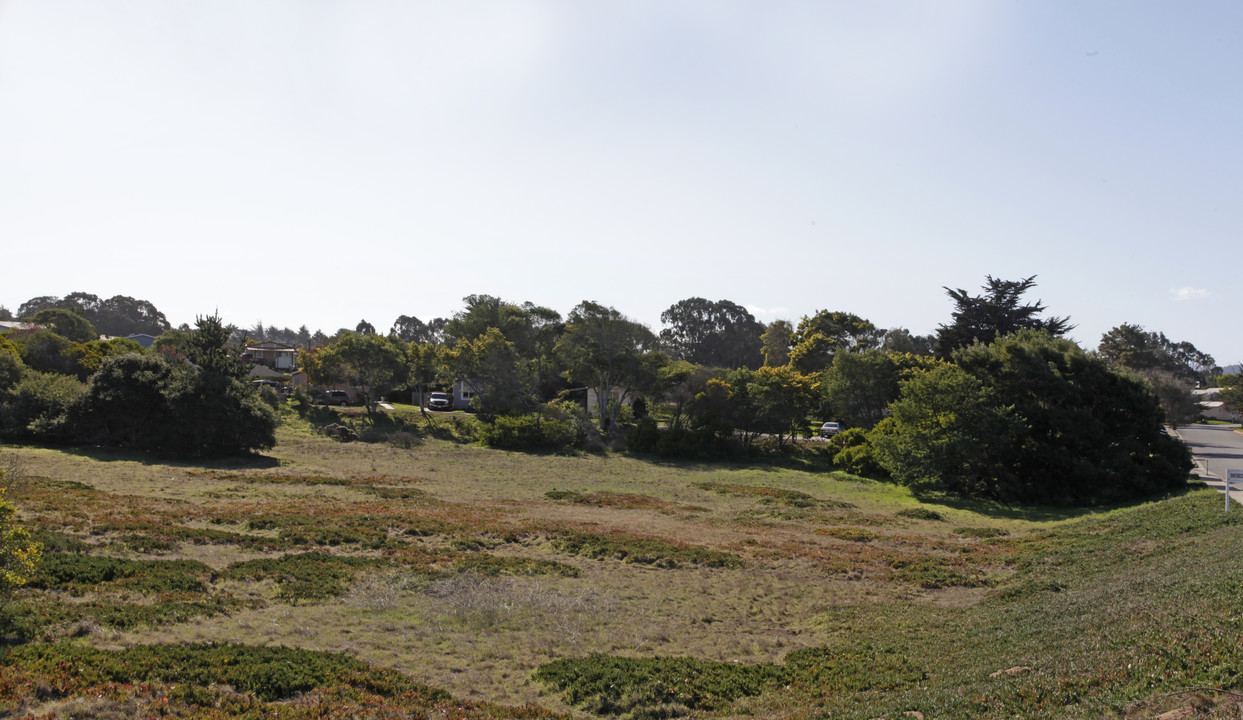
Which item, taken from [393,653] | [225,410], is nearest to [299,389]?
[225,410]

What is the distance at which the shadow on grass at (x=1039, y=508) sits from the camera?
29406 millimetres

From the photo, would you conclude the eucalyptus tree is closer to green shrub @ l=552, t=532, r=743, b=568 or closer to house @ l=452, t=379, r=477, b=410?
house @ l=452, t=379, r=477, b=410

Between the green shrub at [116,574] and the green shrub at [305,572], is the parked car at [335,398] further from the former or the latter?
the green shrub at [116,574]

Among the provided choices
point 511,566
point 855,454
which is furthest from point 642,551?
point 855,454

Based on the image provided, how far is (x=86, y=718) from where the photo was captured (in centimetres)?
714

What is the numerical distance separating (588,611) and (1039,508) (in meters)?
26.9

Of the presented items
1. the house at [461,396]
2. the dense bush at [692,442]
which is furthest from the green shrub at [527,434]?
the house at [461,396]

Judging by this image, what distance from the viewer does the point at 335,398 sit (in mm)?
70062

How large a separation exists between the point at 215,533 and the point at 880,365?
46827 mm

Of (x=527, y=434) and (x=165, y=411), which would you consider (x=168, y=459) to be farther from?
(x=527, y=434)

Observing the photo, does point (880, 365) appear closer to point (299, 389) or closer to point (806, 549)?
point (806, 549)

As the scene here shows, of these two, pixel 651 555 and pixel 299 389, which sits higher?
pixel 299 389

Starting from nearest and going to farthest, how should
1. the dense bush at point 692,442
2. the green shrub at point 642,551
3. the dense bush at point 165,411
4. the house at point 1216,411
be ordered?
the green shrub at point 642,551
the dense bush at point 165,411
the dense bush at point 692,442
the house at point 1216,411

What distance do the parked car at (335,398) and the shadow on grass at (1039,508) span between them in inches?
2200
